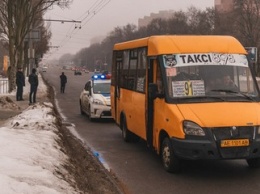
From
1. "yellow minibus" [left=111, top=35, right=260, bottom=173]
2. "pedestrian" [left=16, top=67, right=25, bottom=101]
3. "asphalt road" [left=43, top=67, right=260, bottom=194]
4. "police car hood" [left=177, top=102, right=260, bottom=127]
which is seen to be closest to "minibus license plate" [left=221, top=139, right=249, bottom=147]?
"yellow minibus" [left=111, top=35, right=260, bottom=173]

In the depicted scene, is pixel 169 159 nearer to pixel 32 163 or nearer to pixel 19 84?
pixel 32 163

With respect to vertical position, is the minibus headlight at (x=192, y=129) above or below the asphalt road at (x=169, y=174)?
above

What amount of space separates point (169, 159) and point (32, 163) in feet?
8.32

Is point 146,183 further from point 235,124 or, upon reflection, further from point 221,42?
point 221,42

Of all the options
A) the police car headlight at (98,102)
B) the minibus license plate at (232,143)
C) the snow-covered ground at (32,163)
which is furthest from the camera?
the police car headlight at (98,102)

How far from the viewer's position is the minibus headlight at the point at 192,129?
740 centimetres

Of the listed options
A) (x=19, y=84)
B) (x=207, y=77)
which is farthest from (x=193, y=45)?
(x=19, y=84)

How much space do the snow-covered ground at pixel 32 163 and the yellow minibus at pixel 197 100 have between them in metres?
1.82

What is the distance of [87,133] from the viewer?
1327cm

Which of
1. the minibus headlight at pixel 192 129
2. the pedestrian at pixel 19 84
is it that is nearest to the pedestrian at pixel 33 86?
the pedestrian at pixel 19 84

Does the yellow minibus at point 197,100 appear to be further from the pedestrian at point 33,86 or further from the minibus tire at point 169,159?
the pedestrian at point 33,86

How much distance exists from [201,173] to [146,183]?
1144mm

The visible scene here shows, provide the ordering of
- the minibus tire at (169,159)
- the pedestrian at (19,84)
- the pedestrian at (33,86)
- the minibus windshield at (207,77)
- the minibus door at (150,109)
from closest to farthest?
the minibus tire at (169,159)
the minibus windshield at (207,77)
the minibus door at (150,109)
the pedestrian at (33,86)
the pedestrian at (19,84)

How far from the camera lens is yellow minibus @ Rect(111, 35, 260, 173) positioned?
7406 mm
